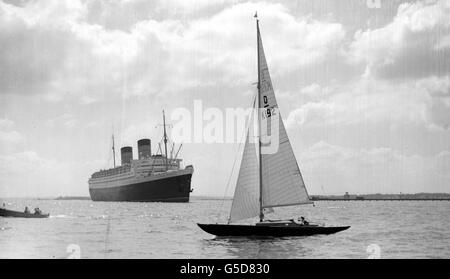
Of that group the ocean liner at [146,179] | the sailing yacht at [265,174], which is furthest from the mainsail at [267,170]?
the ocean liner at [146,179]

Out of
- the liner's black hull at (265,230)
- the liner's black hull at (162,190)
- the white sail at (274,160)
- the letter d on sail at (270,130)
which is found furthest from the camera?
the liner's black hull at (162,190)

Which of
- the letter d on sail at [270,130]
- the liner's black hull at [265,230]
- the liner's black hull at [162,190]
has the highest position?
the letter d on sail at [270,130]

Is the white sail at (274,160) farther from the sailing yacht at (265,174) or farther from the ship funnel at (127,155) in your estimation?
the ship funnel at (127,155)

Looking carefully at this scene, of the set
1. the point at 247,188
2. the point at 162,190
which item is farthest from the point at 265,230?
the point at 162,190

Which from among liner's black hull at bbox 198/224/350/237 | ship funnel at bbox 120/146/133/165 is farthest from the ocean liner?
liner's black hull at bbox 198/224/350/237

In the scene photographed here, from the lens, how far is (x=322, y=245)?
2858 centimetres

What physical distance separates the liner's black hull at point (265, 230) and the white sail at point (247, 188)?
0.90 metres

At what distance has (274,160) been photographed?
27391 millimetres

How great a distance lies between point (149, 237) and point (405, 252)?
1778 cm

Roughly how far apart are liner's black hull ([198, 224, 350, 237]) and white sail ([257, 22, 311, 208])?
4.80 feet

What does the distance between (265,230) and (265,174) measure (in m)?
3.11

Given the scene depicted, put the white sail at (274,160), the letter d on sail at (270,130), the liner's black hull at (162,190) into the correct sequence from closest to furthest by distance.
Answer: the white sail at (274,160) < the letter d on sail at (270,130) < the liner's black hull at (162,190)

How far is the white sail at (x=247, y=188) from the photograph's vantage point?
88.6 feet
